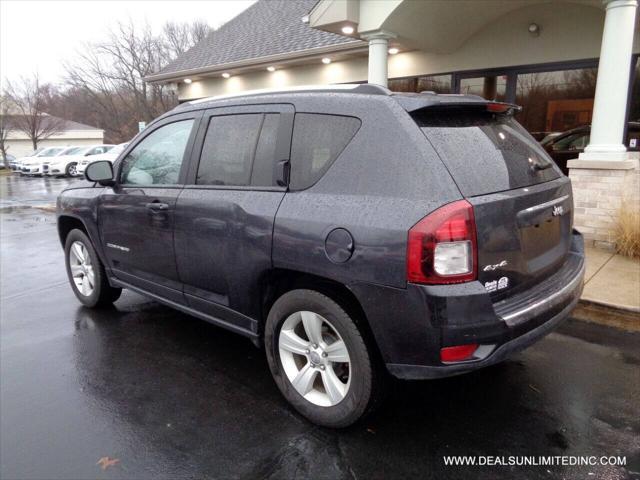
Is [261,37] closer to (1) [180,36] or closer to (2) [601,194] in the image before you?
(2) [601,194]

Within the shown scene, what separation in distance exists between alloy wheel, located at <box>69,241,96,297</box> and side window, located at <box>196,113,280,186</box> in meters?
2.09

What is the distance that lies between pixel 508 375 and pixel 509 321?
123cm

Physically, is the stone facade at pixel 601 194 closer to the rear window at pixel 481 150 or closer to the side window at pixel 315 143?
the rear window at pixel 481 150

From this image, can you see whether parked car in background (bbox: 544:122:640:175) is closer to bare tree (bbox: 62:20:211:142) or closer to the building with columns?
the building with columns

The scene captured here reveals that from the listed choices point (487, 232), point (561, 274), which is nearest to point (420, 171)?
point (487, 232)

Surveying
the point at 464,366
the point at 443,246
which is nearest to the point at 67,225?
the point at 443,246

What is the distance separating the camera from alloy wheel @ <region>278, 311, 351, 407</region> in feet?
8.83

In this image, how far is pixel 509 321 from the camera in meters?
2.35

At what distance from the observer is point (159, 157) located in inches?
153

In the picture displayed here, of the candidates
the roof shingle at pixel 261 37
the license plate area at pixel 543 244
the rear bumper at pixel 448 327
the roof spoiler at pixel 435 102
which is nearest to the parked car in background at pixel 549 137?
the roof shingle at pixel 261 37

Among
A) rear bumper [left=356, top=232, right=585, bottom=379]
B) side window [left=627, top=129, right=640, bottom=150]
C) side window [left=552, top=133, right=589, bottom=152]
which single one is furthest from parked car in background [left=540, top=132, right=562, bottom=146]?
rear bumper [left=356, top=232, right=585, bottom=379]

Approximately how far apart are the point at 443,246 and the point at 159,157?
→ 8.57 ft

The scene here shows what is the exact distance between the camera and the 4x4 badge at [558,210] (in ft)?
9.38

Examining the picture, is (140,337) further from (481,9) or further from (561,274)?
(481,9)
